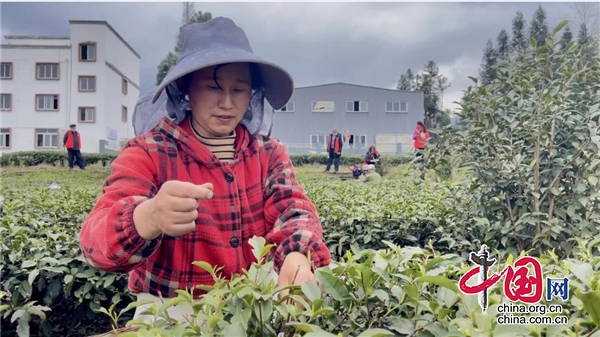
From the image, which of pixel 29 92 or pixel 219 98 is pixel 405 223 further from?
pixel 29 92

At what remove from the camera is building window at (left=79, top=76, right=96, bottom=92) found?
4.53ft

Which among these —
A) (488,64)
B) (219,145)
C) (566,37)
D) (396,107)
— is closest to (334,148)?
(396,107)

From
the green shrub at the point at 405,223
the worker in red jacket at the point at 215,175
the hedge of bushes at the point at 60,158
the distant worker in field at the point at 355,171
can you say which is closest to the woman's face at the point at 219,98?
the worker in red jacket at the point at 215,175

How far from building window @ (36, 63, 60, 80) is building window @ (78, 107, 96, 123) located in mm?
123

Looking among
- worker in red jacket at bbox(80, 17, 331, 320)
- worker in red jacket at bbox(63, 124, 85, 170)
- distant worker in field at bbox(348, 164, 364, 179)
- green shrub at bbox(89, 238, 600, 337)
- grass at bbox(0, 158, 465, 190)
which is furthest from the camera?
distant worker in field at bbox(348, 164, 364, 179)

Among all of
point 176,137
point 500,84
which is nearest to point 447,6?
point 500,84

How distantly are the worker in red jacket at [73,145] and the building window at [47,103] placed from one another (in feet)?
0.22

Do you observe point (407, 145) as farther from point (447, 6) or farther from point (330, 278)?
point (330, 278)

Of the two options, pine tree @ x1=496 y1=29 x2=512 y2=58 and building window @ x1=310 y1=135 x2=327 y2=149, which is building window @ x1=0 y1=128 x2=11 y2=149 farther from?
pine tree @ x1=496 y1=29 x2=512 y2=58

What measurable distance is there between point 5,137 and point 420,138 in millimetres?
1211

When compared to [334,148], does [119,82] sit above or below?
above

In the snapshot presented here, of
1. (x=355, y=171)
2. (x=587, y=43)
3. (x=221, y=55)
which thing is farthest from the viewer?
(x=355, y=171)

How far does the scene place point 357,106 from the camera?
1400 millimetres

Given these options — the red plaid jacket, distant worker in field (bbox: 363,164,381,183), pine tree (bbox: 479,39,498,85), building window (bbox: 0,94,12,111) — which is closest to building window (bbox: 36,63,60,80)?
building window (bbox: 0,94,12,111)
